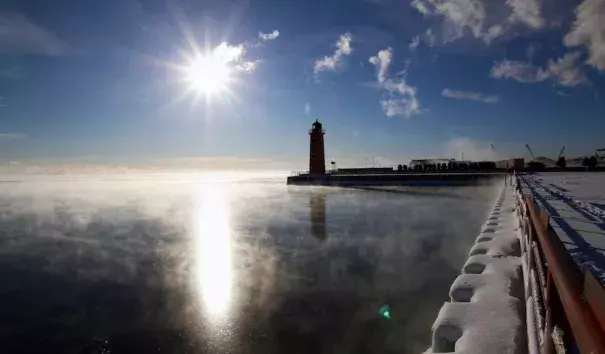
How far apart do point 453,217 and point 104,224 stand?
16.2m

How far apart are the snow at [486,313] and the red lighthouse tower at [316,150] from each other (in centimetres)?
5506

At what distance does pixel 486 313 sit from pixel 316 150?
58.5m

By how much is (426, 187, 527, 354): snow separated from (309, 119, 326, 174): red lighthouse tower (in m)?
55.1

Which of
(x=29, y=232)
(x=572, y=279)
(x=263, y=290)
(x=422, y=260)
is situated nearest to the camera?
(x=572, y=279)

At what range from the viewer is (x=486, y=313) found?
140 inches

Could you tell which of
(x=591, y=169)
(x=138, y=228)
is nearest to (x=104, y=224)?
(x=138, y=228)

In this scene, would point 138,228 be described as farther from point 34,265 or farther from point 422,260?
point 422,260

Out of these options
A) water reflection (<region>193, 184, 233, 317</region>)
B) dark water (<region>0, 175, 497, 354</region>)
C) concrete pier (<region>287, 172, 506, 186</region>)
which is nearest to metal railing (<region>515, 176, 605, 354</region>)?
dark water (<region>0, 175, 497, 354</region>)

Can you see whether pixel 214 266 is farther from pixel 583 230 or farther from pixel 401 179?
pixel 401 179

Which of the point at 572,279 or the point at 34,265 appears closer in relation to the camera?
the point at 572,279

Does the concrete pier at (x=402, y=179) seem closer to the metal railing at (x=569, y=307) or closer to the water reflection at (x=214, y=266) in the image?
the water reflection at (x=214, y=266)

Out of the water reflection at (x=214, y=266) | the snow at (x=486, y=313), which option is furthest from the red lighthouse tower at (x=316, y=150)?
the snow at (x=486, y=313)

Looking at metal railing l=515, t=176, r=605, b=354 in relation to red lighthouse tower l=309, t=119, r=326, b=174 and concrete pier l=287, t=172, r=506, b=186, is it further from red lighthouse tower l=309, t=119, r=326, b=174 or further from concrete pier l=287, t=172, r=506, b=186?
red lighthouse tower l=309, t=119, r=326, b=174

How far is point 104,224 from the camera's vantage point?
1736 cm
